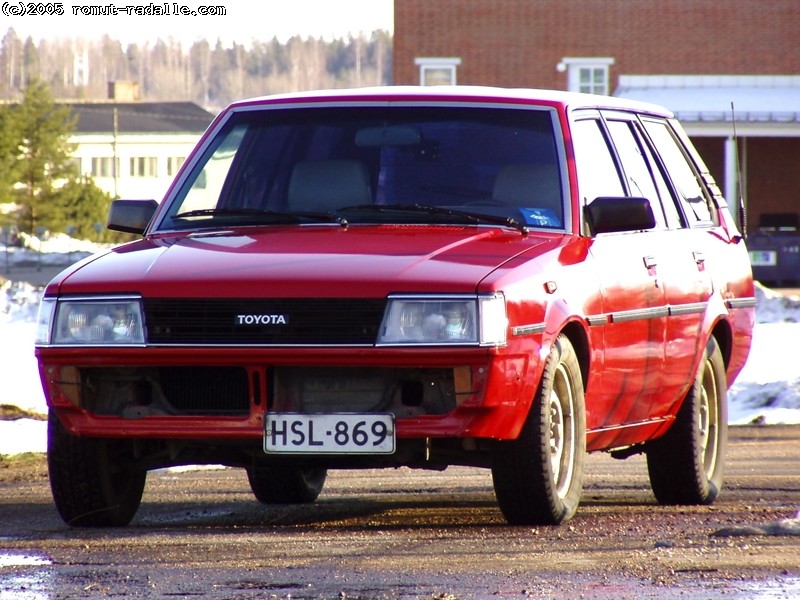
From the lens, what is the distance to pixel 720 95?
4462 cm

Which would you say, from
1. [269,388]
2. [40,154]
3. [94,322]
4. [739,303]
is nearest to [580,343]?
[269,388]

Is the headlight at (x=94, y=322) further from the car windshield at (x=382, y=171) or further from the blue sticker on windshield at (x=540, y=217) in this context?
the blue sticker on windshield at (x=540, y=217)

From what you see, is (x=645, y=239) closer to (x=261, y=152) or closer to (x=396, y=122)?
(x=396, y=122)

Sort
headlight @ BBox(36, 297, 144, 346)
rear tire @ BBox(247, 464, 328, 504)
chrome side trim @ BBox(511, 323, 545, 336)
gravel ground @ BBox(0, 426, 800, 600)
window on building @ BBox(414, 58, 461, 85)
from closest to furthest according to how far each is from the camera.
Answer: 1. gravel ground @ BBox(0, 426, 800, 600)
2. chrome side trim @ BBox(511, 323, 545, 336)
3. headlight @ BBox(36, 297, 144, 346)
4. rear tire @ BBox(247, 464, 328, 504)
5. window on building @ BBox(414, 58, 461, 85)

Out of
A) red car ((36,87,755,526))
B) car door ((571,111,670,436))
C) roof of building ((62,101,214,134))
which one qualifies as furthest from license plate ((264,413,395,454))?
roof of building ((62,101,214,134))

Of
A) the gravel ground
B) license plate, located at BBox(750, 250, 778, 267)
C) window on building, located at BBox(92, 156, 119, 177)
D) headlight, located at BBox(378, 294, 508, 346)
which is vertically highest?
headlight, located at BBox(378, 294, 508, 346)

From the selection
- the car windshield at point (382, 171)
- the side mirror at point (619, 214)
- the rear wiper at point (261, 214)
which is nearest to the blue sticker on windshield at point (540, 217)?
the car windshield at point (382, 171)

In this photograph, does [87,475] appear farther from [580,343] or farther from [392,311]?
[580,343]

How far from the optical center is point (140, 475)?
21.9 feet

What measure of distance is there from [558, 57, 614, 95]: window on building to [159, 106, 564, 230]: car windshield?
42.7 metres

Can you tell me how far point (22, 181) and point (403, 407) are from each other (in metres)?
69.7

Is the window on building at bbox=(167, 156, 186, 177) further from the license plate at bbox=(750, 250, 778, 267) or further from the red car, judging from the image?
the red car

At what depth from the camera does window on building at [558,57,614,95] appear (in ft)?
162

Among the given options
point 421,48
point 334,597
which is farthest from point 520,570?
point 421,48
